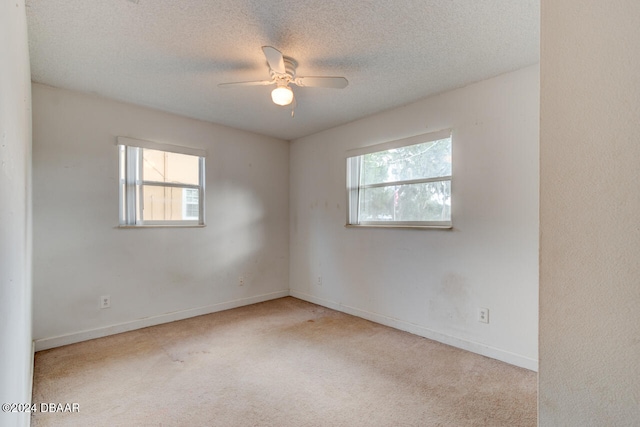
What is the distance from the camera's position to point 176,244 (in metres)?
3.42

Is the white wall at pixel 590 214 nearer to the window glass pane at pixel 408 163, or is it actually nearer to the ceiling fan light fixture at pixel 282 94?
the ceiling fan light fixture at pixel 282 94

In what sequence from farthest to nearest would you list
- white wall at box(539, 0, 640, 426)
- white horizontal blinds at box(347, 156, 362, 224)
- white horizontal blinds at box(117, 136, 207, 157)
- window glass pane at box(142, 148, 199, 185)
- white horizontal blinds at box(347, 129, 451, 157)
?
1. white horizontal blinds at box(347, 156, 362, 224)
2. window glass pane at box(142, 148, 199, 185)
3. white horizontal blinds at box(117, 136, 207, 157)
4. white horizontal blinds at box(347, 129, 451, 157)
5. white wall at box(539, 0, 640, 426)

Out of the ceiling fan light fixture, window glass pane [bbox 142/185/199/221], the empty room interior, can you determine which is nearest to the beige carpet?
the empty room interior

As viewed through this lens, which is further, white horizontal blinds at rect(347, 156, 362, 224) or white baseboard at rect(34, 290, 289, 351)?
white horizontal blinds at rect(347, 156, 362, 224)

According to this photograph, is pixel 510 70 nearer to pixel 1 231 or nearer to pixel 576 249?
pixel 576 249

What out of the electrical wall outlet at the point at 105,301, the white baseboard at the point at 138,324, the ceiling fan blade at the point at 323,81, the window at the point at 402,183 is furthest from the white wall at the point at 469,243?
the electrical wall outlet at the point at 105,301

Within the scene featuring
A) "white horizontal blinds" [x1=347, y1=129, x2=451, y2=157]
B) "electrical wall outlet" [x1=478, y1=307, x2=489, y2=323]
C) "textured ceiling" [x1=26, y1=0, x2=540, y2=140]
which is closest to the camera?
Result: "textured ceiling" [x1=26, y1=0, x2=540, y2=140]

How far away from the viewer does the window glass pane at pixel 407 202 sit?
2908mm

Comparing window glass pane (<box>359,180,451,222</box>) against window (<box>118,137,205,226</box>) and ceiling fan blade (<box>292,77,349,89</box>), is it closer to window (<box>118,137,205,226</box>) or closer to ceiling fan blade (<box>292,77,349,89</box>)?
ceiling fan blade (<box>292,77,349,89</box>)

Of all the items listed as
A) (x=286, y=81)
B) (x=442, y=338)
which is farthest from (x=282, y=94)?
(x=442, y=338)

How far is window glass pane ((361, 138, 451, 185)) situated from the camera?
291 centimetres

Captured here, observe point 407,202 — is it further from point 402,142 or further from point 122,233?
point 122,233

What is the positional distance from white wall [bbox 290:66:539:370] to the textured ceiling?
280mm

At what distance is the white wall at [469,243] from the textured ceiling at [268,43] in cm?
28
